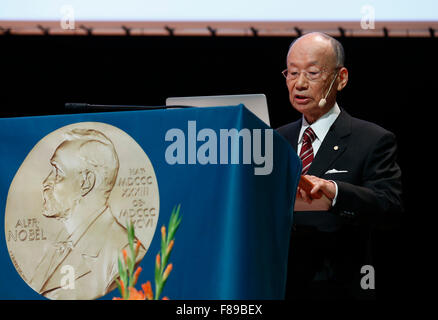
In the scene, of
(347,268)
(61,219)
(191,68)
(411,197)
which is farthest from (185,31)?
(61,219)

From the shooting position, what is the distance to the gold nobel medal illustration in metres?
1.53

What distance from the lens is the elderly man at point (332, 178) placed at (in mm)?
2088

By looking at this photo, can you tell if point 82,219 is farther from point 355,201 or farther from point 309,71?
point 309,71

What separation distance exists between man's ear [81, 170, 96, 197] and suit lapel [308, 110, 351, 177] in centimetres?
93

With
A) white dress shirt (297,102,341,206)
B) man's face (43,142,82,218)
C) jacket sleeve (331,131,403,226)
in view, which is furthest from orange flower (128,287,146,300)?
white dress shirt (297,102,341,206)

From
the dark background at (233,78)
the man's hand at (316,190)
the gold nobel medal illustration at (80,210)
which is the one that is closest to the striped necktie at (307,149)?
the man's hand at (316,190)

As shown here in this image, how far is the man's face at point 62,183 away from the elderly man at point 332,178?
65 centimetres

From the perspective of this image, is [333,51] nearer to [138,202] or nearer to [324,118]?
[324,118]

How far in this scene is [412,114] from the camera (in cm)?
339

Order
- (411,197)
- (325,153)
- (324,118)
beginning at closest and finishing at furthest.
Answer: (325,153) → (324,118) → (411,197)

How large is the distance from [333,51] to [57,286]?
1446 mm

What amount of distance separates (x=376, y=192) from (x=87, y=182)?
3.42ft

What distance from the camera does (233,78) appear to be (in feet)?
11.4

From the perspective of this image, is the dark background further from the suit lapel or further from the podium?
the podium
